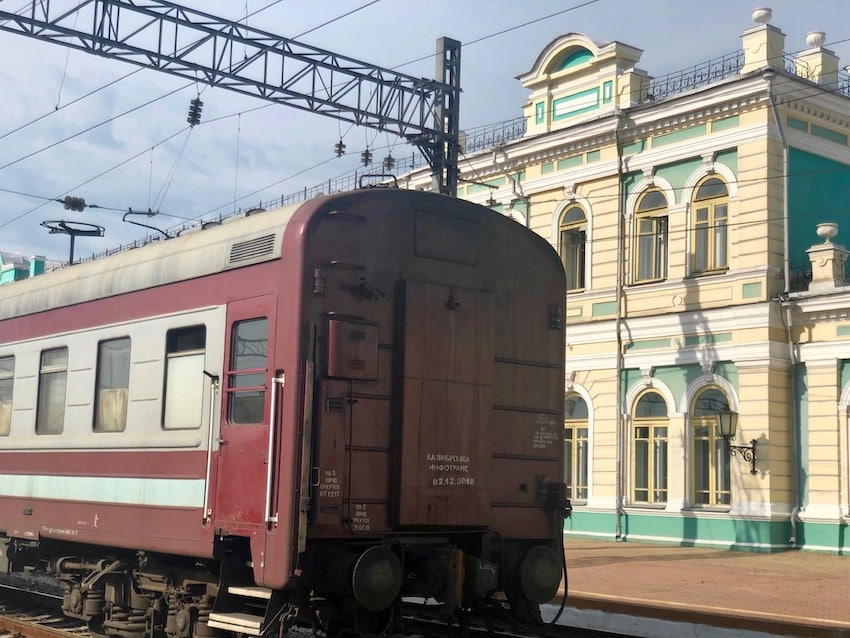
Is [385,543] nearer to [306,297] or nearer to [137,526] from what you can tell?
[306,297]

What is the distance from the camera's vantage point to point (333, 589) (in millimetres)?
8117

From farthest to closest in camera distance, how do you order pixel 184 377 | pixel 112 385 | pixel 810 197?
→ pixel 810 197 < pixel 112 385 < pixel 184 377

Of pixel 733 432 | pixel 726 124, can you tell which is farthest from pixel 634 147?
pixel 733 432

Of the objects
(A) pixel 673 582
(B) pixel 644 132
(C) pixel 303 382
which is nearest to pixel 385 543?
(C) pixel 303 382

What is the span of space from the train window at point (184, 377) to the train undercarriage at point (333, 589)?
1.15m

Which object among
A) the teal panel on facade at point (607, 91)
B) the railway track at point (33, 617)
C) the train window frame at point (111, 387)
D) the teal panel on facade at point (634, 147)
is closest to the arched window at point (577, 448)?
the teal panel on facade at point (634, 147)

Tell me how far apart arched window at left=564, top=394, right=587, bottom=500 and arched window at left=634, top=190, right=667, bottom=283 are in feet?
10.8

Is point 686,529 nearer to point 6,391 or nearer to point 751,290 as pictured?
point 751,290

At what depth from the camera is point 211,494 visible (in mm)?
8719

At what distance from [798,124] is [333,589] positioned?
17.7 meters

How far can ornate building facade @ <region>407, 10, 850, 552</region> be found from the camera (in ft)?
69.7

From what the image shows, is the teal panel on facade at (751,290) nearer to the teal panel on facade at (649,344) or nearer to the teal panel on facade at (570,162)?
Answer: the teal panel on facade at (649,344)

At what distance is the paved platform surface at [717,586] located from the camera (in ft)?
40.9

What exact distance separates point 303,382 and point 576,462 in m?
18.1
